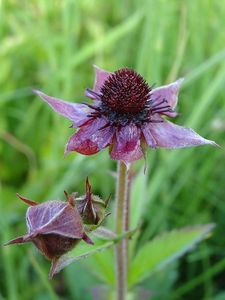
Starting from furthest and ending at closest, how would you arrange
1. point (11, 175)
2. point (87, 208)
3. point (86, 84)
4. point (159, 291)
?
point (86, 84)
point (11, 175)
point (159, 291)
point (87, 208)

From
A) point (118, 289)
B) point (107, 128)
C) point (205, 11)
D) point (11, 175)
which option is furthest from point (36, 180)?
point (205, 11)

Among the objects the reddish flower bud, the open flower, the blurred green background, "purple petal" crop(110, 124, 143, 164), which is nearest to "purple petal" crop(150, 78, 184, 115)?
the open flower

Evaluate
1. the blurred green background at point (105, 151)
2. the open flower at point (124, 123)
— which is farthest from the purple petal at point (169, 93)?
the blurred green background at point (105, 151)

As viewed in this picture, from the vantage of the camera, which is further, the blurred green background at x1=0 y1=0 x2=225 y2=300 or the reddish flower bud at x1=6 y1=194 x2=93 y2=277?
the blurred green background at x1=0 y1=0 x2=225 y2=300

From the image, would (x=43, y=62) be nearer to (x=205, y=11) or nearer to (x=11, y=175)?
(x=11, y=175)

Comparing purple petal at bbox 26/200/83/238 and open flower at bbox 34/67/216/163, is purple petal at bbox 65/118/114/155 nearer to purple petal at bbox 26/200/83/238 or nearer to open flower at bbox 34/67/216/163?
open flower at bbox 34/67/216/163

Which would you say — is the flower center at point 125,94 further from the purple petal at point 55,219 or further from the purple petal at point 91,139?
the purple petal at point 55,219

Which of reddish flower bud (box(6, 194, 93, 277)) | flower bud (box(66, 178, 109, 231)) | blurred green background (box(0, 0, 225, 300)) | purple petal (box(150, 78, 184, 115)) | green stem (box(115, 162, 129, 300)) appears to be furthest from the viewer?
blurred green background (box(0, 0, 225, 300))
